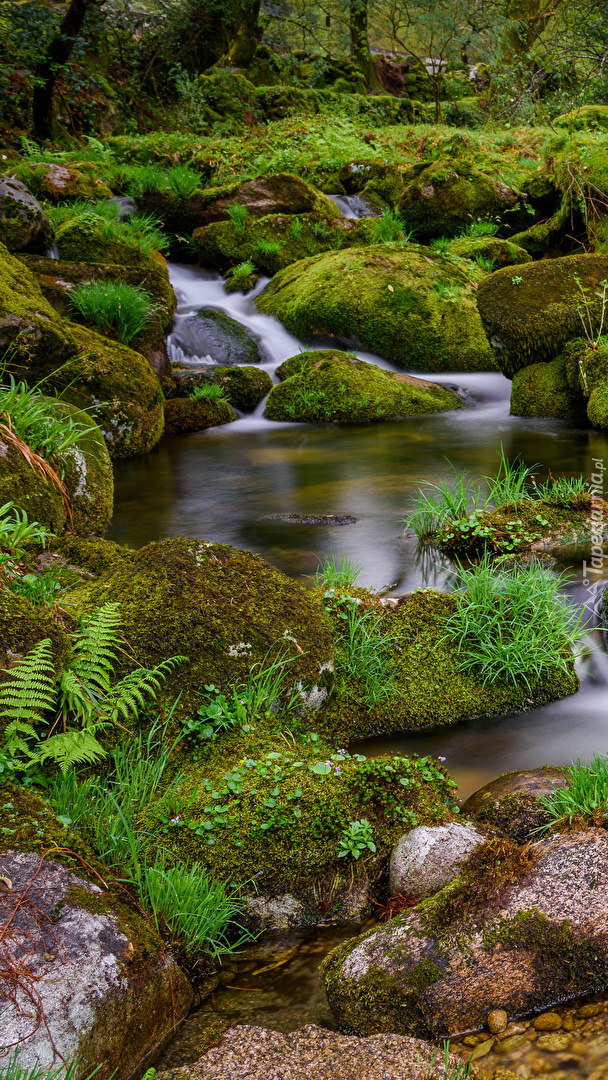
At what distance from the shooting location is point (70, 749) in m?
2.79

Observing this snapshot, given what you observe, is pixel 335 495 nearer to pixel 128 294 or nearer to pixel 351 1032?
pixel 128 294

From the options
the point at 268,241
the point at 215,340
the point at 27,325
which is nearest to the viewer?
the point at 27,325

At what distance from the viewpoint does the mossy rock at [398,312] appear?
450 inches

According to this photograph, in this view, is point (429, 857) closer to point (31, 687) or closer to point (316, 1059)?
point (316, 1059)

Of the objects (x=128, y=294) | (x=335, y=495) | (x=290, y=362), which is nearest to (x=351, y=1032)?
(x=335, y=495)

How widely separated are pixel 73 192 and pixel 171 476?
7.73 metres

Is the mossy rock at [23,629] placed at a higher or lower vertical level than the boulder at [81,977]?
higher

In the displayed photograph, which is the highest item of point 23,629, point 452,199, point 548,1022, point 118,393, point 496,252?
point 452,199

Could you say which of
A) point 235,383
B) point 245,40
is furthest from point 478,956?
point 245,40

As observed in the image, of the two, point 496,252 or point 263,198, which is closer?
point 496,252

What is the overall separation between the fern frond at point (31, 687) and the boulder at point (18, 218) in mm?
7741

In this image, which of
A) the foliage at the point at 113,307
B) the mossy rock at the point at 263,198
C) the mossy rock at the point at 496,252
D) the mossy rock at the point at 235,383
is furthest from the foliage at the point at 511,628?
the mossy rock at the point at 263,198

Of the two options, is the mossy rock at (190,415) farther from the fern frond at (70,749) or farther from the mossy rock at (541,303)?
the fern frond at (70,749)

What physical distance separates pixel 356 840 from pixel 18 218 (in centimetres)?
910
